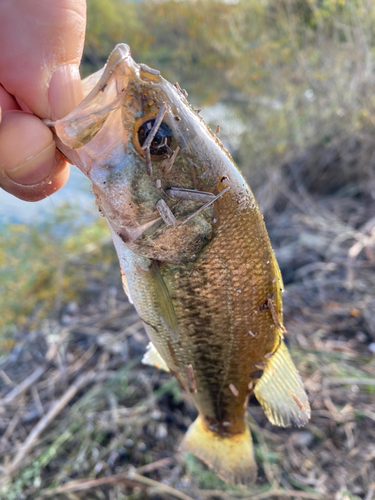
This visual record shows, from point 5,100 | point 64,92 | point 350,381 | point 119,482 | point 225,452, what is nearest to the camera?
point 64,92

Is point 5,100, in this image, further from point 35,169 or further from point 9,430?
point 9,430

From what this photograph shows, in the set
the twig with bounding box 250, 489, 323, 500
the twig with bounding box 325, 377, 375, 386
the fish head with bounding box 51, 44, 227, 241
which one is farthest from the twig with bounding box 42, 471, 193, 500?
the fish head with bounding box 51, 44, 227, 241

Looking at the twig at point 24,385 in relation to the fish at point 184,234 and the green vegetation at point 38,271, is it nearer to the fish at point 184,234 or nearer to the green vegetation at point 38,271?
the green vegetation at point 38,271

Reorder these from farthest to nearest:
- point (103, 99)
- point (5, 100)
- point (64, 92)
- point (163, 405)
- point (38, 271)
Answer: point (38, 271), point (163, 405), point (5, 100), point (64, 92), point (103, 99)

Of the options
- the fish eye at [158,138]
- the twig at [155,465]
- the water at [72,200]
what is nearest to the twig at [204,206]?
the fish eye at [158,138]

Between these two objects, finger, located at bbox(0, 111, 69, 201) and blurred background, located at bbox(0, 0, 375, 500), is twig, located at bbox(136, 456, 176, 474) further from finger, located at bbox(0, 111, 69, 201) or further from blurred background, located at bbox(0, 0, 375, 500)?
finger, located at bbox(0, 111, 69, 201)

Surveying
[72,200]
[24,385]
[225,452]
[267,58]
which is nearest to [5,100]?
[225,452]

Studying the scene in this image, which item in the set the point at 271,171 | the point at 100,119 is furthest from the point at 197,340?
the point at 271,171
